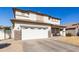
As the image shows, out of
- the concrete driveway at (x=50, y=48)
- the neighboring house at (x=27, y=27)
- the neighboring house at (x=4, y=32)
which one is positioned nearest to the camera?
the concrete driveway at (x=50, y=48)

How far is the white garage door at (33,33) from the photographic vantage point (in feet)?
33.0

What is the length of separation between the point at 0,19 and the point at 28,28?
3.43 m

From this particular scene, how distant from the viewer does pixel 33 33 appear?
34.4ft

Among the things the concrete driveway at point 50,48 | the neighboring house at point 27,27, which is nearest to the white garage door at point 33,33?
the neighboring house at point 27,27

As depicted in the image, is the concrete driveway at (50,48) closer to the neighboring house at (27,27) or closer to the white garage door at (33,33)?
the white garage door at (33,33)

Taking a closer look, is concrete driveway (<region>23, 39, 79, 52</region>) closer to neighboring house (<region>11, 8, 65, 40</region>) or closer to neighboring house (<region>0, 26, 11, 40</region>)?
neighboring house (<region>11, 8, 65, 40</region>)

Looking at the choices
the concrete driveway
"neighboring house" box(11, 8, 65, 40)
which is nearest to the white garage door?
"neighboring house" box(11, 8, 65, 40)

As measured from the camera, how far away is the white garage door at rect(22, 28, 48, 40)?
1005 cm

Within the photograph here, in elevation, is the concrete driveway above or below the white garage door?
below

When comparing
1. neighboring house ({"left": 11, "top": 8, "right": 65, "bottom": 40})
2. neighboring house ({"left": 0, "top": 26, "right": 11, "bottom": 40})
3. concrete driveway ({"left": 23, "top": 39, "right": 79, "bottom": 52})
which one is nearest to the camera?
concrete driveway ({"left": 23, "top": 39, "right": 79, "bottom": 52})

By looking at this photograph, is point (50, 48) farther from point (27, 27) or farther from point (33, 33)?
point (27, 27)
